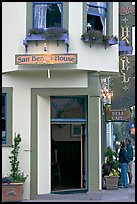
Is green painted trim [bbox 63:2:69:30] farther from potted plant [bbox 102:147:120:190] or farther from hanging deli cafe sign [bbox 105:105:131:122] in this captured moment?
hanging deli cafe sign [bbox 105:105:131:122]

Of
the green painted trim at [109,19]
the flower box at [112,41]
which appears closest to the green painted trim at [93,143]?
the flower box at [112,41]

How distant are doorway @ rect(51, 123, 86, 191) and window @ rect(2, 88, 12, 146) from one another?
79.7 inches

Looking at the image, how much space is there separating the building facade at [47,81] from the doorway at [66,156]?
3.67ft

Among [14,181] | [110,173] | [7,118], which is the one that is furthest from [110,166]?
[7,118]

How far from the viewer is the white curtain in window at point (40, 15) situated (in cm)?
1548

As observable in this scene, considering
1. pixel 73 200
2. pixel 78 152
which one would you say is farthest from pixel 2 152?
pixel 78 152

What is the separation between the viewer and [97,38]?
1541 centimetres

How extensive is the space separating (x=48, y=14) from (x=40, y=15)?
0.86 ft

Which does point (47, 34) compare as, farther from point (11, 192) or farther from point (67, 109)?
point (11, 192)

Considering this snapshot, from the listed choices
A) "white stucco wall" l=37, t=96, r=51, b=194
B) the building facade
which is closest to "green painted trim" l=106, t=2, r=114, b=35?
the building facade

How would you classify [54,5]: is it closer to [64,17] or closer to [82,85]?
[64,17]

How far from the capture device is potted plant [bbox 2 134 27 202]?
1480cm

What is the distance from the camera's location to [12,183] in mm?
14828

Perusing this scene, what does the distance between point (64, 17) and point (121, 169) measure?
6.10 metres
